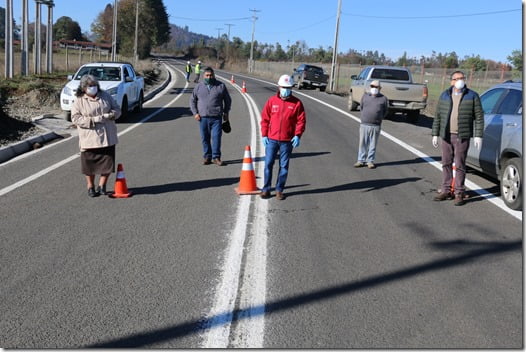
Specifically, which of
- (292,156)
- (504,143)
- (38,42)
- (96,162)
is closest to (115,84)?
(292,156)

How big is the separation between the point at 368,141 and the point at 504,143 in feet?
9.73

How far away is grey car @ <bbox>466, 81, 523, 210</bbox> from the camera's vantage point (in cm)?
738

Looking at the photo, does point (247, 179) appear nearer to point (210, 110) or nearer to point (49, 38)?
point (210, 110)

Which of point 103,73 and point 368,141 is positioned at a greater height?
point 103,73

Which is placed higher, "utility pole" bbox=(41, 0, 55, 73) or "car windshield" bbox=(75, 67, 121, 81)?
"utility pole" bbox=(41, 0, 55, 73)

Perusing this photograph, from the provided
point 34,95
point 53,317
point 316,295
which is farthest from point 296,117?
point 34,95

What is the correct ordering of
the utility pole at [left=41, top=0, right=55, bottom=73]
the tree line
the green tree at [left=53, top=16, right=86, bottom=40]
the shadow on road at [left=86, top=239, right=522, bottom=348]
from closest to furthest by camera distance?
1. the shadow on road at [left=86, top=239, right=522, bottom=348]
2. the utility pole at [left=41, top=0, right=55, bottom=73]
3. the tree line
4. the green tree at [left=53, top=16, right=86, bottom=40]

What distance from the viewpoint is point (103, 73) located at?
56.7 ft

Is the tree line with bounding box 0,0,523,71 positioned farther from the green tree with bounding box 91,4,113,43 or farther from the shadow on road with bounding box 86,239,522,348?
the shadow on road with bounding box 86,239,522,348

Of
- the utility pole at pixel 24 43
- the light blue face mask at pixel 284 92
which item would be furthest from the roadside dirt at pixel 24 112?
the utility pole at pixel 24 43

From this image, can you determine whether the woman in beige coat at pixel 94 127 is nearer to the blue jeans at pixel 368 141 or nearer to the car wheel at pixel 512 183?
the blue jeans at pixel 368 141

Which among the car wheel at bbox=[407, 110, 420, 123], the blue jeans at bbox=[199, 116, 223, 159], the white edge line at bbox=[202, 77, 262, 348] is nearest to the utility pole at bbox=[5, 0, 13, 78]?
the car wheel at bbox=[407, 110, 420, 123]

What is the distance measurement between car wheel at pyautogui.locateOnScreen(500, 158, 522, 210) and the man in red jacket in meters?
2.92

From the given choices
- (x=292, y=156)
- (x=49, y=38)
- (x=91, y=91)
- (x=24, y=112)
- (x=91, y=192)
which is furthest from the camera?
(x=49, y=38)
